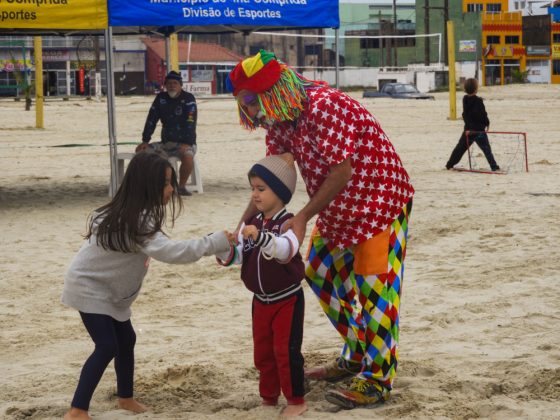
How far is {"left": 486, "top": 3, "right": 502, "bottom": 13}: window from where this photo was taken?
84625 millimetres

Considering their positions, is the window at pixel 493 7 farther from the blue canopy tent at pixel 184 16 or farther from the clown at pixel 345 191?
the clown at pixel 345 191

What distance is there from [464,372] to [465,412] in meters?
0.60

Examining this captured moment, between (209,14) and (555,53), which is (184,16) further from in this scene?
(555,53)

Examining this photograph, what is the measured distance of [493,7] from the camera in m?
85.6

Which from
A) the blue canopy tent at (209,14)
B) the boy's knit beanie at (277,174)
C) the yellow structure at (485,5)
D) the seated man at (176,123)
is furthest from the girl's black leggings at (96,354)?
the yellow structure at (485,5)

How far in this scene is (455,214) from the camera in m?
10.1

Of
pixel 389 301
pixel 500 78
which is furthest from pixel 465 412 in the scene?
pixel 500 78

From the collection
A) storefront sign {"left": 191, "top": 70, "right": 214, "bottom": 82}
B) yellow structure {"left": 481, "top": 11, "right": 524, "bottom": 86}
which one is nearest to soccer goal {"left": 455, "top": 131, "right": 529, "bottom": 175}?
storefront sign {"left": 191, "top": 70, "right": 214, "bottom": 82}

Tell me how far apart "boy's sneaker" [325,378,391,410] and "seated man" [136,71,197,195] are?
8012mm

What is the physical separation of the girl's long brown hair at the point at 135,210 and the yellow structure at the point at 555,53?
7119cm

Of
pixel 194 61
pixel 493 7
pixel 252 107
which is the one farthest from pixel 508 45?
pixel 252 107

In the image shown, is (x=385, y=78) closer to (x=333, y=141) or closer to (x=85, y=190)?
(x=85, y=190)

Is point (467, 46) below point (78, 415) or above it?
above

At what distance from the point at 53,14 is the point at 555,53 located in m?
67.2
